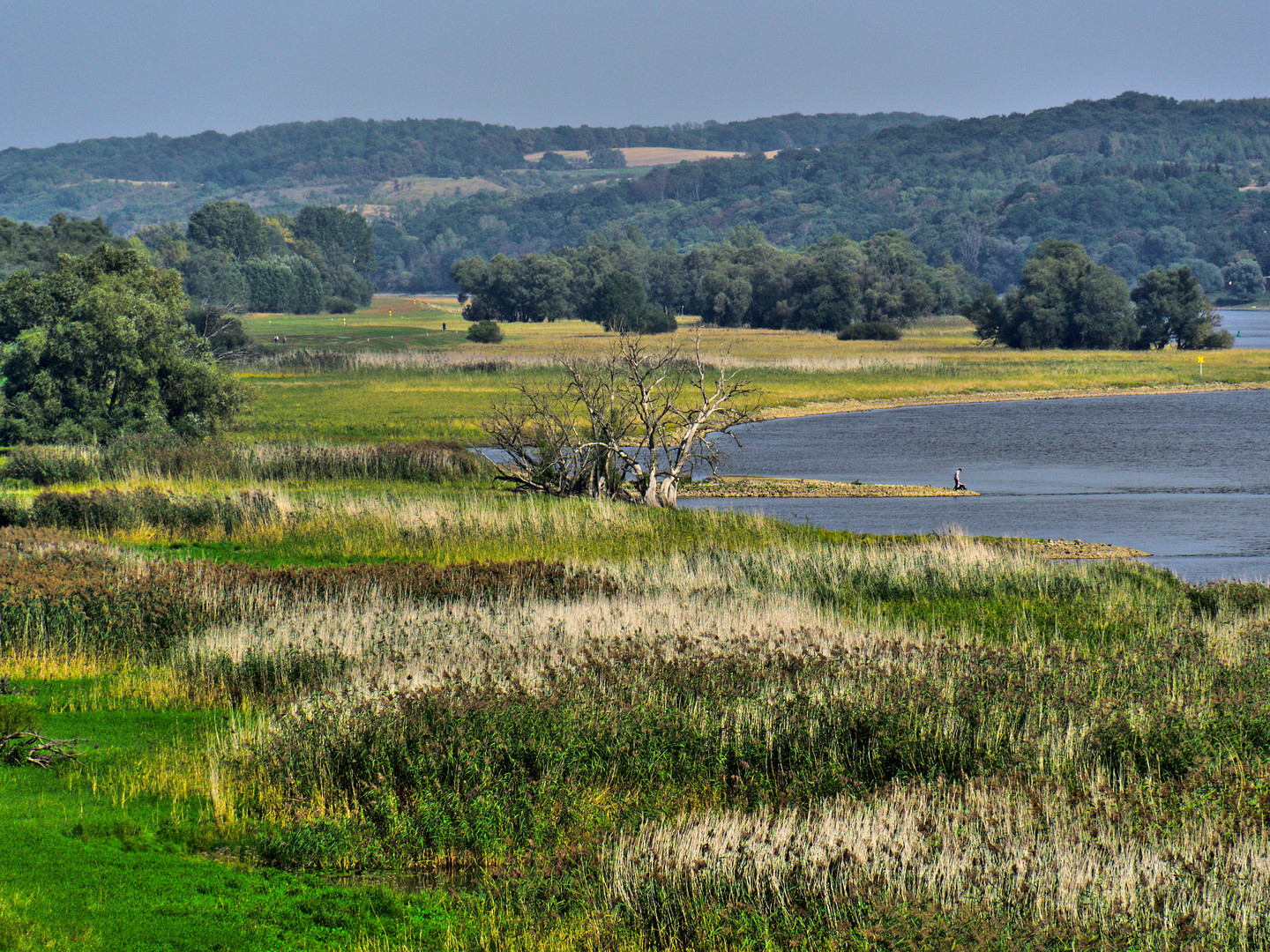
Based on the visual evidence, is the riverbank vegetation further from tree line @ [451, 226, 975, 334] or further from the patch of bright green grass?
tree line @ [451, 226, 975, 334]

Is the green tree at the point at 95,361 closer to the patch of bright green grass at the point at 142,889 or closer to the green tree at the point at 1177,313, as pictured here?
the patch of bright green grass at the point at 142,889

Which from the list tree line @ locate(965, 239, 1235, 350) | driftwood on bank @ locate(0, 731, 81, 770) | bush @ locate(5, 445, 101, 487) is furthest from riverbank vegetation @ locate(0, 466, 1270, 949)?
tree line @ locate(965, 239, 1235, 350)

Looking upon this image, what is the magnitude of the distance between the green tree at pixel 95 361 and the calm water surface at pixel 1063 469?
1864 centimetres

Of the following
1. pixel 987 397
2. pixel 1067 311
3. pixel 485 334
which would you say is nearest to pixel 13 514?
pixel 987 397

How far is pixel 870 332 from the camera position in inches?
4776

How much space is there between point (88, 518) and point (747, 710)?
2025 centimetres

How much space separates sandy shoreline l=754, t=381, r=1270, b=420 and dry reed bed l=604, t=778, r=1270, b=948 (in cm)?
5637

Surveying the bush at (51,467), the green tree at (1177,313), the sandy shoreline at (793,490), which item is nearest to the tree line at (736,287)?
the green tree at (1177,313)

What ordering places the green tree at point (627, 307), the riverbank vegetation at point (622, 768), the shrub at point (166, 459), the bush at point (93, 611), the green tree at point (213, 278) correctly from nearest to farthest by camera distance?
the riverbank vegetation at point (622, 768), the bush at point (93, 611), the shrub at point (166, 459), the green tree at point (627, 307), the green tree at point (213, 278)

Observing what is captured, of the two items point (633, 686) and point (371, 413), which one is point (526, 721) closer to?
point (633, 686)

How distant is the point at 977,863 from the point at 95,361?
132 feet

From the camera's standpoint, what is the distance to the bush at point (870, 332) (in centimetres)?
12012

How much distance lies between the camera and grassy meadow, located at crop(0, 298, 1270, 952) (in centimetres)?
793

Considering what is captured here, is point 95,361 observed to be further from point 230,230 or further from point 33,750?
point 230,230
